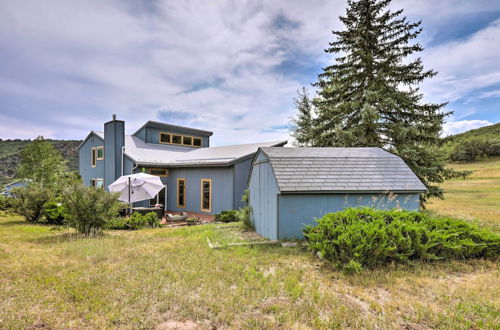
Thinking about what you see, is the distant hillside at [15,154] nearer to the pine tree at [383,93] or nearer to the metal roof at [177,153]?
the metal roof at [177,153]

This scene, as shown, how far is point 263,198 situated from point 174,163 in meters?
8.91

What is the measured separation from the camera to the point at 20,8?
729cm

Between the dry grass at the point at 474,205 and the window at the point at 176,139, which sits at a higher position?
the window at the point at 176,139

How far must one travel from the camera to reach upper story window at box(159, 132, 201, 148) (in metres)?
19.0

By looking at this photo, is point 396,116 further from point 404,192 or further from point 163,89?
A: point 163,89

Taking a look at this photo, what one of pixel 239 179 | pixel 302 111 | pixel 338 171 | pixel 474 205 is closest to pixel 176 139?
pixel 239 179

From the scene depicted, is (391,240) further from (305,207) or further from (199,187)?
(199,187)

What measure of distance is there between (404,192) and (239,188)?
8033 mm

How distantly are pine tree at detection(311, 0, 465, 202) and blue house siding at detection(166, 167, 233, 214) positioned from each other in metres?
6.31

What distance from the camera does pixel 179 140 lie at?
19.7 m

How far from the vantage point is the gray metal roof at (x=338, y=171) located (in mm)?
6711

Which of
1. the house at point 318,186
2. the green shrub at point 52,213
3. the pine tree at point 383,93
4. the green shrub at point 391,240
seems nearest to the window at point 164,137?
the green shrub at point 52,213

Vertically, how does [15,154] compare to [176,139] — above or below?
above

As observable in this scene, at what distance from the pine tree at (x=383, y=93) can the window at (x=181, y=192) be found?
29.2 ft
